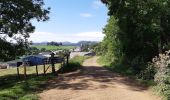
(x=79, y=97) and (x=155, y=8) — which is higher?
(x=155, y=8)

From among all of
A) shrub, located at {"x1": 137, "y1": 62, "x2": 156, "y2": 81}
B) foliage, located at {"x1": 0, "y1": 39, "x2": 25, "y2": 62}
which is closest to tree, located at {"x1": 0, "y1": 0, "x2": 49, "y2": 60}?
foliage, located at {"x1": 0, "y1": 39, "x2": 25, "y2": 62}

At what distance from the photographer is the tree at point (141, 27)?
25.1 meters

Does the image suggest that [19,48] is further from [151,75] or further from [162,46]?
[151,75]

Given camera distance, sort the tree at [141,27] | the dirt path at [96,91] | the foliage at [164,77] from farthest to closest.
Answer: the tree at [141,27]
the dirt path at [96,91]
the foliage at [164,77]

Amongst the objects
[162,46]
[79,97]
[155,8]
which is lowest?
[79,97]

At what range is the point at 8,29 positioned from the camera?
120 ft

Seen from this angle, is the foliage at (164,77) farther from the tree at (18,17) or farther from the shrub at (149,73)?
the tree at (18,17)

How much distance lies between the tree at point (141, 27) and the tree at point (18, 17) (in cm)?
740

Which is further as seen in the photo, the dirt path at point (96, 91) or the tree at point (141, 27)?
the tree at point (141, 27)

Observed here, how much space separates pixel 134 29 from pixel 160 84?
16.0m

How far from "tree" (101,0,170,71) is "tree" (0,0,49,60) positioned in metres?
7.40

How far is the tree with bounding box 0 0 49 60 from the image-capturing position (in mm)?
35000

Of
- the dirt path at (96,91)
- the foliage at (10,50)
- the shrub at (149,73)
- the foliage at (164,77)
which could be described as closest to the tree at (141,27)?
the shrub at (149,73)

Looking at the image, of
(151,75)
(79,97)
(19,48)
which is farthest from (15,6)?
(79,97)
